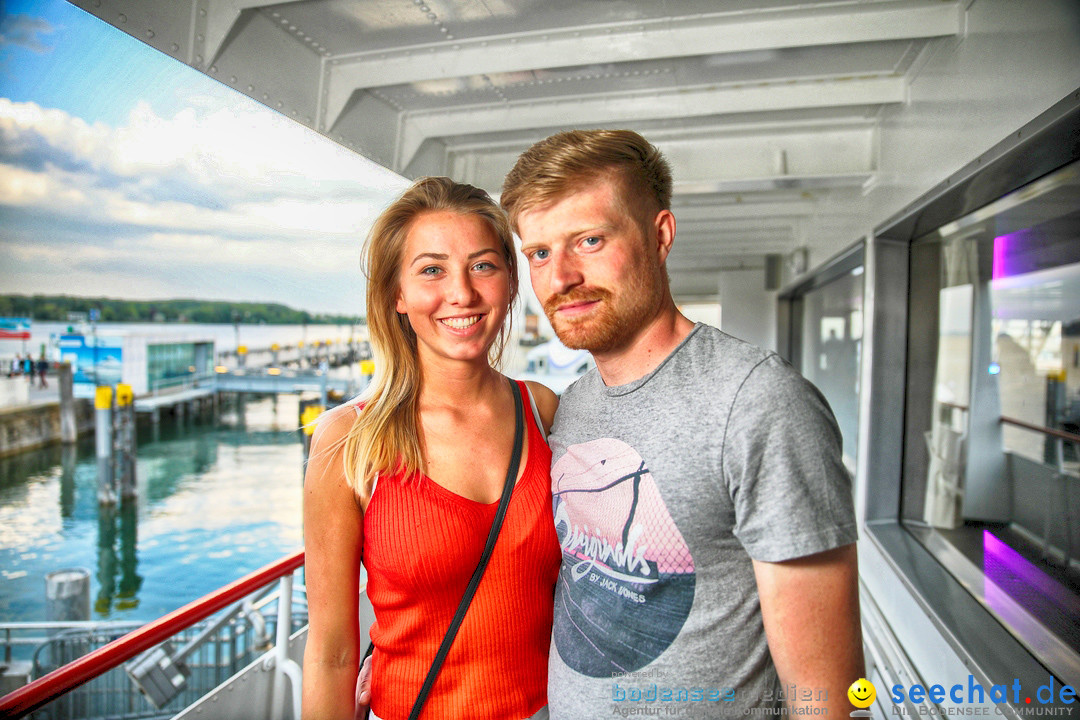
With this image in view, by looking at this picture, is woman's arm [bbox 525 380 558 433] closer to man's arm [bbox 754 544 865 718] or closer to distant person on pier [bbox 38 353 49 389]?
man's arm [bbox 754 544 865 718]

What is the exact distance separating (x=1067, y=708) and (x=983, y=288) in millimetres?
1713

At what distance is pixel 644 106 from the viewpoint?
2918mm

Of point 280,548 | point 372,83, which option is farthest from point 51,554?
point 372,83

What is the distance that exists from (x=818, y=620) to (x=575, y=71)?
2426 mm

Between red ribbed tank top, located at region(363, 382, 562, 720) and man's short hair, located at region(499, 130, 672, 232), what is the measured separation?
64cm

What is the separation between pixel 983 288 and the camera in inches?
105

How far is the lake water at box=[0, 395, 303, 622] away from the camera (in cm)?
2270

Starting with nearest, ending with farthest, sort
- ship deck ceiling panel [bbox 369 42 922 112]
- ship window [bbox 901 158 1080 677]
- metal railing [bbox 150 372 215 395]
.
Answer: ship window [bbox 901 158 1080 677] < ship deck ceiling panel [bbox 369 42 922 112] < metal railing [bbox 150 372 215 395]

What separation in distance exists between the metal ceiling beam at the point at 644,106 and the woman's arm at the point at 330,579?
7.39 feet

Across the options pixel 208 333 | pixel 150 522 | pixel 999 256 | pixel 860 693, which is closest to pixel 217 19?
pixel 860 693

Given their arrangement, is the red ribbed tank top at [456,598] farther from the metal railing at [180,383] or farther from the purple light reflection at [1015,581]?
the metal railing at [180,383]

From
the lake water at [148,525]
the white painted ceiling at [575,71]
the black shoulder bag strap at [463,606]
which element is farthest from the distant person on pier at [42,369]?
the black shoulder bag strap at [463,606]

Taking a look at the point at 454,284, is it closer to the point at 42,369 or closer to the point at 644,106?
the point at 644,106

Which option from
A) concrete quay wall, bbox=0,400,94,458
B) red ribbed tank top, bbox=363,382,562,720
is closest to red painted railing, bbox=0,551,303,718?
red ribbed tank top, bbox=363,382,562,720
